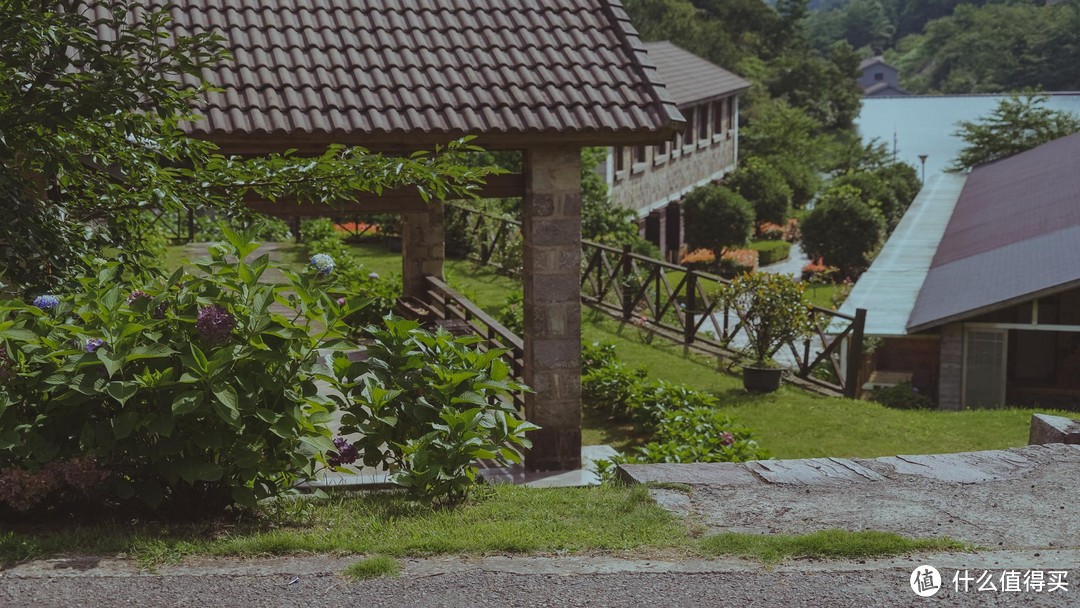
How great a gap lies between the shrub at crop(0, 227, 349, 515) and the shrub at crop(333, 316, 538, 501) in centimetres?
46

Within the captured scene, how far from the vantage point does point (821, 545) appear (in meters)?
4.81

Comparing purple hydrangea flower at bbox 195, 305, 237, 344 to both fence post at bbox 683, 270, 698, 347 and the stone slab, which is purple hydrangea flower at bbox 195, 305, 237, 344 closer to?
the stone slab

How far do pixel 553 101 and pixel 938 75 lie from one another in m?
109

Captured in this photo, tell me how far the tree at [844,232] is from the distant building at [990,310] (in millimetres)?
7267

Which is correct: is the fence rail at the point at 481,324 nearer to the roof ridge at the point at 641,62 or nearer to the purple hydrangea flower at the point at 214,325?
the roof ridge at the point at 641,62

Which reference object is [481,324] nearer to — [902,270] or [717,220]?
[902,270]

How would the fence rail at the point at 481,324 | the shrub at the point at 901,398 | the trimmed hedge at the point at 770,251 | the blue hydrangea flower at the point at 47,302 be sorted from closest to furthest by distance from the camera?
the blue hydrangea flower at the point at 47,302, the fence rail at the point at 481,324, the shrub at the point at 901,398, the trimmed hedge at the point at 770,251

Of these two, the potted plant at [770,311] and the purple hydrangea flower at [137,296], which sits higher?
the purple hydrangea flower at [137,296]

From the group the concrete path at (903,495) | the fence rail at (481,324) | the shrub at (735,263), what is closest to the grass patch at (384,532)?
the concrete path at (903,495)

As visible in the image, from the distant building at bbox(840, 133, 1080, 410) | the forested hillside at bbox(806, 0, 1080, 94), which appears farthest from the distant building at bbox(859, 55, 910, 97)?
the distant building at bbox(840, 133, 1080, 410)

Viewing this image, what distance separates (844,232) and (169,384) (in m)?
29.0

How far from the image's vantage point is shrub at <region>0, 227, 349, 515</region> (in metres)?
4.58

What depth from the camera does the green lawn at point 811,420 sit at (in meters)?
11.7

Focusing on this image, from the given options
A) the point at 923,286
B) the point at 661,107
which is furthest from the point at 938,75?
the point at 661,107
